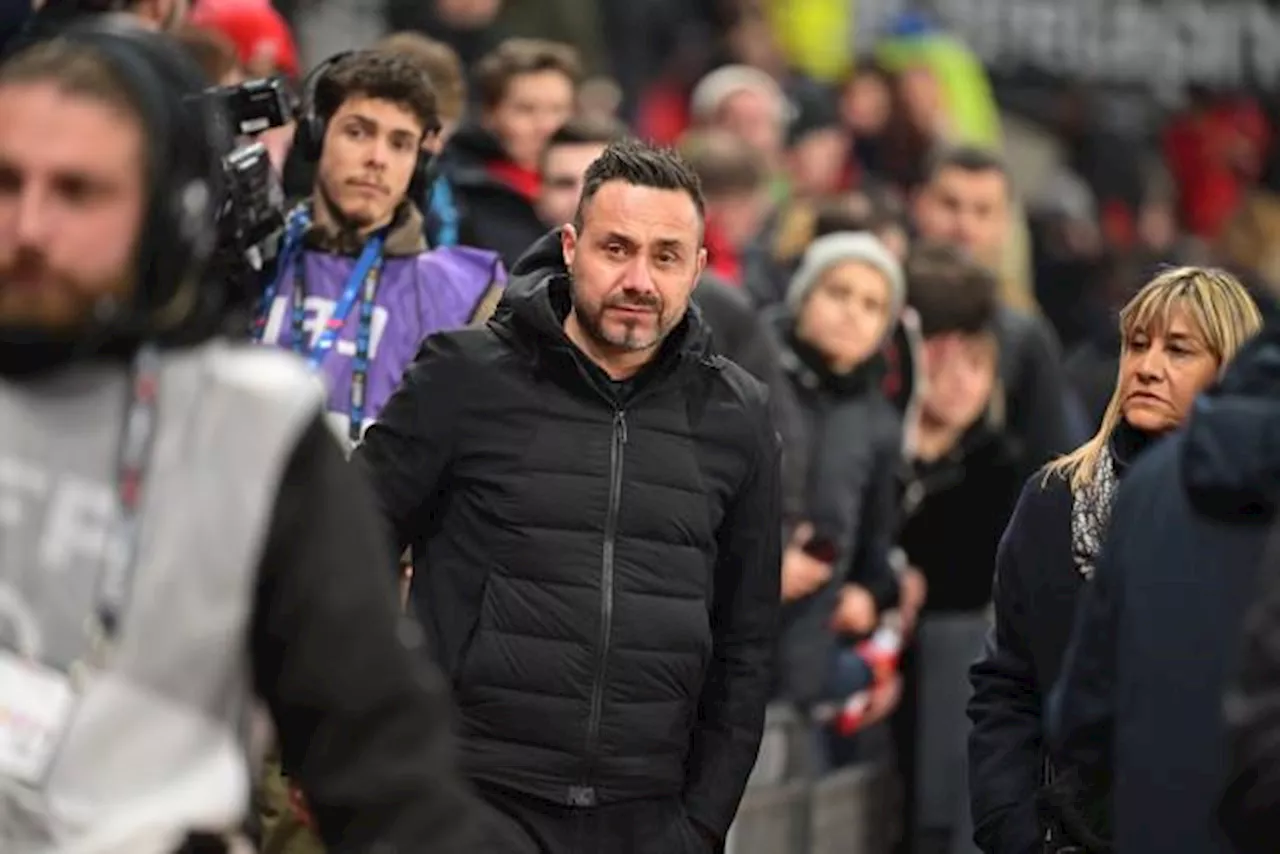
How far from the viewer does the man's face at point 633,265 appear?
7305 millimetres

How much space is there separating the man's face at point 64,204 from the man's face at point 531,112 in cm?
632

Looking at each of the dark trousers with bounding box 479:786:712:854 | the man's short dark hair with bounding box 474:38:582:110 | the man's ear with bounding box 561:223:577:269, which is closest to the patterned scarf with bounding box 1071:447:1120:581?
the dark trousers with bounding box 479:786:712:854

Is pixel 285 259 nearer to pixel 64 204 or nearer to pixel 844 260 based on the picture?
pixel 844 260

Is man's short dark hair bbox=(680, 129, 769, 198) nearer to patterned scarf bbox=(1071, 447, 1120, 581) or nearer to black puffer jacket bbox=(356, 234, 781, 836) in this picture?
black puffer jacket bbox=(356, 234, 781, 836)

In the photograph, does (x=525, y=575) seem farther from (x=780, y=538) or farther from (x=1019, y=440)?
(x=1019, y=440)

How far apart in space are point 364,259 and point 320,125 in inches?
16.2

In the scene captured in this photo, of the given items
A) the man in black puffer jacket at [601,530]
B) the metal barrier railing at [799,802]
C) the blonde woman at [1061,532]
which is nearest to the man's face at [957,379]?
the metal barrier railing at [799,802]

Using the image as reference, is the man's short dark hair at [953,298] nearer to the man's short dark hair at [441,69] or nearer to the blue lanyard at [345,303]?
the man's short dark hair at [441,69]

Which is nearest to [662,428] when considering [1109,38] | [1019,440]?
[1019,440]

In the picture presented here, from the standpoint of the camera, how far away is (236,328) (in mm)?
4562

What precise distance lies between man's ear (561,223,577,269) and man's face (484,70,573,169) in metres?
2.94

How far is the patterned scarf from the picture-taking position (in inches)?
270

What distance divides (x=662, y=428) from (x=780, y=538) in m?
0.50

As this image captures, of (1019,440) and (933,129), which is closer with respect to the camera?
(1019,440)
